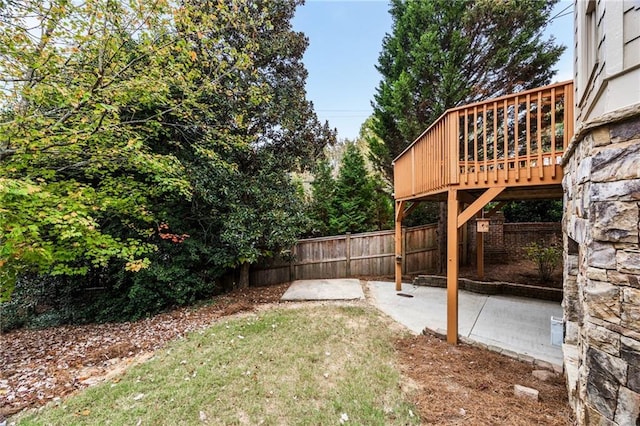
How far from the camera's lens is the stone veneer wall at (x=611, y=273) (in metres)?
Result: 1.54

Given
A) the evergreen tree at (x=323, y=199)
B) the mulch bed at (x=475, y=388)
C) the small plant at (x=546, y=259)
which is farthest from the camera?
the evergreen tree at (x=323, y=199)

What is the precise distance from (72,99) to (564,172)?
618 cm

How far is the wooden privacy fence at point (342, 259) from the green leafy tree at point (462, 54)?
3.50m

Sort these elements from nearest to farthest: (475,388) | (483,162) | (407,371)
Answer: (475,388) < (407,371) < (483,162)

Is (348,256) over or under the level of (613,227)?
under

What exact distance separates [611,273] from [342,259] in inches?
269

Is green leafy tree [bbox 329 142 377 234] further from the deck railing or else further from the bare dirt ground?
the bare dirt ground

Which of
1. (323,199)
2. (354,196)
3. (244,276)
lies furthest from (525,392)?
(323,199)

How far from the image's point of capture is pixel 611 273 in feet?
5.49

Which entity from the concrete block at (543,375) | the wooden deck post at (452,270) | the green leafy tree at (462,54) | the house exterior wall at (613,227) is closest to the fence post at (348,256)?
the green leafy tree at (462,54)

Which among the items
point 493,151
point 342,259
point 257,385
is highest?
point 493,151

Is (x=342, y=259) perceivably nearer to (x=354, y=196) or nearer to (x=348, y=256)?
(x=348, y=256)

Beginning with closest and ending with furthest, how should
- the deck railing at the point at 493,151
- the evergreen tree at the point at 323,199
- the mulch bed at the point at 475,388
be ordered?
the mulch bed at the point at 475,388 → the deck railing at the point at 493,151 → the evergreen tree at the point at 323,199

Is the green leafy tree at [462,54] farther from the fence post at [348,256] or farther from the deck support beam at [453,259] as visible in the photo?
the deck support beam at [453,259]
